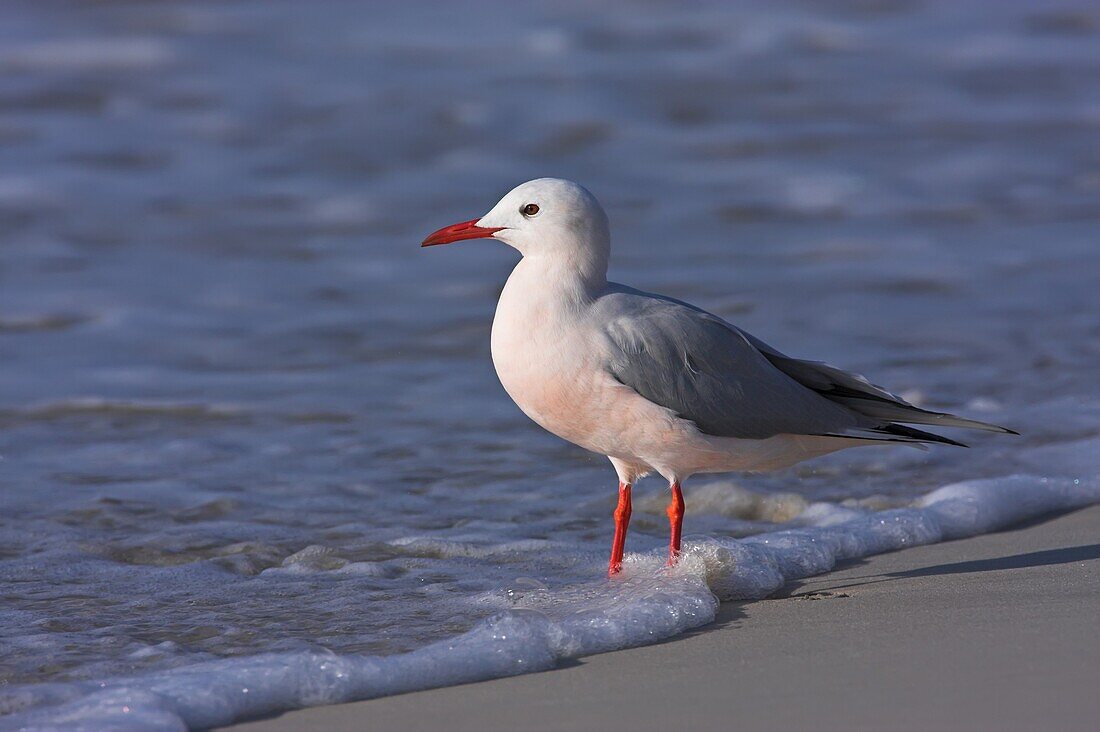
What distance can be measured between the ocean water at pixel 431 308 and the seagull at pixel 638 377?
39cm

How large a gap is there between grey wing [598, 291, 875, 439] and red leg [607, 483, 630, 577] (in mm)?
481

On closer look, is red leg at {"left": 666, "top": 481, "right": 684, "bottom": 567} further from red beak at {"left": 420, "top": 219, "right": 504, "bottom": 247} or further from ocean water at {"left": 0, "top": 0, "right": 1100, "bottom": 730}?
red beak at {"left": 420, "top": 219, "right": 504, "bottom": 247}

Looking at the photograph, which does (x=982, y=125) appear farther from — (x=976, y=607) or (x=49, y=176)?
(x=976, y=607)

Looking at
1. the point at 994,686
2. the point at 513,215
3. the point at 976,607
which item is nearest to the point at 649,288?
the point at 513,215

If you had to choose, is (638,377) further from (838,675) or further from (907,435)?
(838,675)

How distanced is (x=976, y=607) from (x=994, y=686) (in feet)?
2.69

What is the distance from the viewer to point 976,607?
4.21 m

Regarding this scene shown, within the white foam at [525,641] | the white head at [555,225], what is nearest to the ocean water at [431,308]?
the white foam at [525,641]

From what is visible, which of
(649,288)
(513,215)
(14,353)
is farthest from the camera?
(649,288)

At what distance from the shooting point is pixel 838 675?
3.61m

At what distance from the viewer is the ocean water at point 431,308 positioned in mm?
4633

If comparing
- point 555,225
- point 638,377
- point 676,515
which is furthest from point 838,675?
point 555,225

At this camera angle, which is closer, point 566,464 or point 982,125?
point 566,464

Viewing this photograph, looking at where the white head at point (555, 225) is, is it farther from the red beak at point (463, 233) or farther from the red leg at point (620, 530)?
the red leg at point (620, 530)
